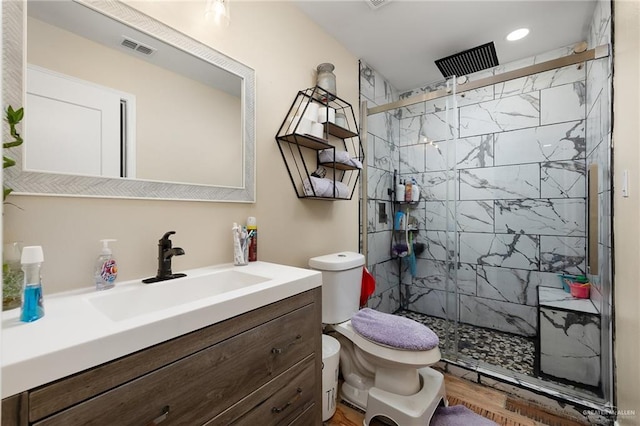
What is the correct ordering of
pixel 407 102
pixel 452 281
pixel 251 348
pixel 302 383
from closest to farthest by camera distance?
1. pixel 251 348
2. pixel 302 383
3. pixel 407 102
4. pixel 452 281

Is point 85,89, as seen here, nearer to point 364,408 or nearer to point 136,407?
point 136,407

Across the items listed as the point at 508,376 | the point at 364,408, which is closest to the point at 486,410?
the point at 508,376

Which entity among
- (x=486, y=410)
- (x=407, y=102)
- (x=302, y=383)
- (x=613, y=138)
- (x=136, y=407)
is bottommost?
(x=486, y=410)

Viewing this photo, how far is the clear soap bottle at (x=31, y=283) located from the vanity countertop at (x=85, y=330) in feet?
0.08

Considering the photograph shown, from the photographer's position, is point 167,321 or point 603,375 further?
point 603,375

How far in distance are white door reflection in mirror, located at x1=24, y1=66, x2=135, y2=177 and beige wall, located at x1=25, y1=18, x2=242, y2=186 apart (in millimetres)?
44

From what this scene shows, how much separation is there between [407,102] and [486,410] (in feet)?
6.98

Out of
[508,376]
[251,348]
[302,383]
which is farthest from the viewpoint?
[508,376]

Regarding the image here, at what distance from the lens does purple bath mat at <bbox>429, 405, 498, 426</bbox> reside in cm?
152

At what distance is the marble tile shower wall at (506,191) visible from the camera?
89.7 inches

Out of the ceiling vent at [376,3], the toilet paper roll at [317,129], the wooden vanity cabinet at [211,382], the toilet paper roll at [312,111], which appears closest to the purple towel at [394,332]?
the wooden vanity cabinet at [211,382]

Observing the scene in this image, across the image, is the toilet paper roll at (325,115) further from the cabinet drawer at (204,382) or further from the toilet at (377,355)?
the cabinet drawer at (204,382)

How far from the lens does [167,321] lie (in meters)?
0.73

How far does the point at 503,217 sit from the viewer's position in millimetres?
2539
